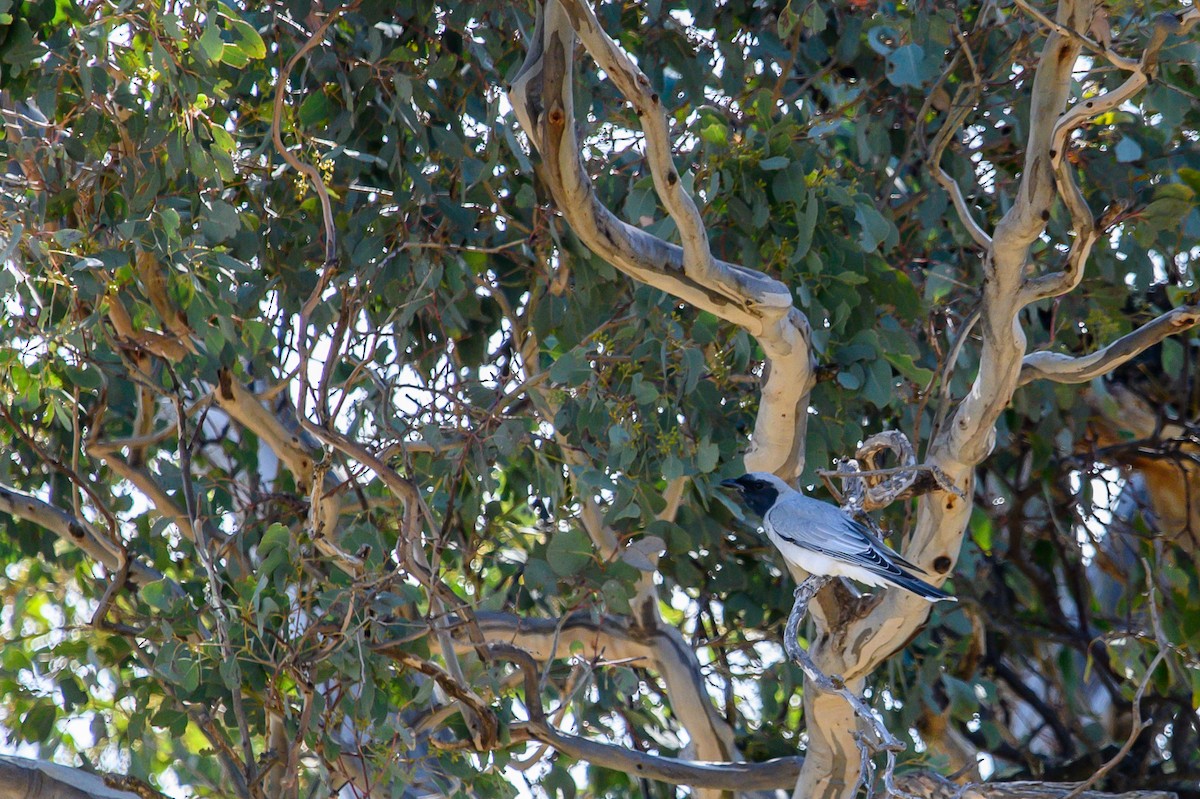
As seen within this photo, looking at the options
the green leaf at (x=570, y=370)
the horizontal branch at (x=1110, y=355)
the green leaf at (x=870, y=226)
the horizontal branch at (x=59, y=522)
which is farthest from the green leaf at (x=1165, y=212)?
the horizontal branch at (x=59, y=522)

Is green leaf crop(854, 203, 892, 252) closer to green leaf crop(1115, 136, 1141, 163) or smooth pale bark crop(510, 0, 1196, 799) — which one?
smooth pale bark crop(510, 0, 1196, 799)

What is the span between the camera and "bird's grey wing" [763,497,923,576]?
10.6ft

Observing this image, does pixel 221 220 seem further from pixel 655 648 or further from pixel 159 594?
pixel 655 648

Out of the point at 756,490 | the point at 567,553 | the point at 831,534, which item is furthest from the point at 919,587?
the point at 567,553

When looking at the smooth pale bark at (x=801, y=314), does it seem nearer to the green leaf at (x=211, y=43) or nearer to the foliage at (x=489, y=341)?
the foliage at (x=489, y=341)

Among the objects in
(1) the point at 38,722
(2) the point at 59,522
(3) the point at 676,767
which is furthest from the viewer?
(2) the point at 59,522

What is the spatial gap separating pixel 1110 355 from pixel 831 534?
30.4 inches

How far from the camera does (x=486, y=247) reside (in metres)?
4.89

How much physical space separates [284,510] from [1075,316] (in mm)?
2841

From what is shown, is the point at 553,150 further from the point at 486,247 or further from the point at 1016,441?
the point at 1016,441

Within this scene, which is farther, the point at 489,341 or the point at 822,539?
the point at 489,341

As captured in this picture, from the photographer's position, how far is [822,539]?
347 centimetres

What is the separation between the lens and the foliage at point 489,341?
12.6ft

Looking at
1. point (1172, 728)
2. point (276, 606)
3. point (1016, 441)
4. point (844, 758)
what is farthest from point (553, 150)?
point (1172, 728)
